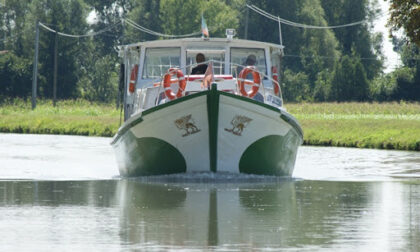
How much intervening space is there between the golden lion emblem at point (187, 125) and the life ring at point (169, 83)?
1.40 feet

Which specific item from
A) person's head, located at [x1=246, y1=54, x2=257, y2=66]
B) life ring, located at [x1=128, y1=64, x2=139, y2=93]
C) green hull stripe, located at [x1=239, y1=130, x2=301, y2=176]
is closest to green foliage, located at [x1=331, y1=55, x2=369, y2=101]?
person's head, located at [x1=246, y1=54, x2=257, y2=66]

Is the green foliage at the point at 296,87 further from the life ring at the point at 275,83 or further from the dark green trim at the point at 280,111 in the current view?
the dark green trim at the point at 280,111

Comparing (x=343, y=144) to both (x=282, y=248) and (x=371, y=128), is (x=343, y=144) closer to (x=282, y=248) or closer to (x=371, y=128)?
(x=371, y=128)

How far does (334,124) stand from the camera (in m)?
36.0

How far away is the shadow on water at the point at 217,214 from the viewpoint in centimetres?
1043

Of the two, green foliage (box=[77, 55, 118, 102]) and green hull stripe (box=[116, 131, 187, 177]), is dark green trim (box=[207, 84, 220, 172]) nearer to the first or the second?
green hull stripe (box=[116, 131, 187, 177])

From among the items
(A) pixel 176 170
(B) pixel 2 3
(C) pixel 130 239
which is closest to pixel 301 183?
(A) pixel 176 170

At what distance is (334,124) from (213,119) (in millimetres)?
20291

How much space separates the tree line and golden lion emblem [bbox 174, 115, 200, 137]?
55035 millimetres

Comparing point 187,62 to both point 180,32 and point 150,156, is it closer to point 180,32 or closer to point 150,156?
point 150,156

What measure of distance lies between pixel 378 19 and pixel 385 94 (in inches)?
828

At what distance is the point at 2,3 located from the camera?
303ft

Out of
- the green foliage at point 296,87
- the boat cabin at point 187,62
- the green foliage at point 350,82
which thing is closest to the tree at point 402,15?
the boat cabin at point 187,62

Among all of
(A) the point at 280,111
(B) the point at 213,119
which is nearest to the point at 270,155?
(A) the point at 280,111
